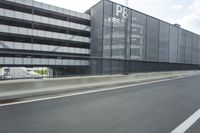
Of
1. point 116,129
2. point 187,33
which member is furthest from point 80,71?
point 187,33

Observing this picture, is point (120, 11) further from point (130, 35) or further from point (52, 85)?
point (52, 85)

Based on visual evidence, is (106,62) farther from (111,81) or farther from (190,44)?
(190,44)

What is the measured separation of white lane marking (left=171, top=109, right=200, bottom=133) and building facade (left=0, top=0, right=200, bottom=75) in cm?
2790

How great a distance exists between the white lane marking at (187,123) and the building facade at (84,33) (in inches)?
1098

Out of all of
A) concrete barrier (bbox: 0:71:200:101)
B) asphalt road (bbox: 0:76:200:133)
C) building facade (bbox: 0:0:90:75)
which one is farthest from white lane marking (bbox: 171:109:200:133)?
building facade (bbox: 0:0:90:75)

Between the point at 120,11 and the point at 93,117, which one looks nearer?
the point at 93,117

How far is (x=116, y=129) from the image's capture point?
12.6 ft

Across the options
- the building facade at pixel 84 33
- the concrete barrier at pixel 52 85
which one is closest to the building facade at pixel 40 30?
the building facade at pixel 84 33

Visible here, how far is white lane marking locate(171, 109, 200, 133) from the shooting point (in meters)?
3.85

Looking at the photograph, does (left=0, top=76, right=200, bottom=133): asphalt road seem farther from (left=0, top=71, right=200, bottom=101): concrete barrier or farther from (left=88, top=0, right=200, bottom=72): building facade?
(left=88, top=0, right=200, bottom=72): building facade

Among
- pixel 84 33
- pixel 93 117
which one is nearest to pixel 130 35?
pixel 84 33

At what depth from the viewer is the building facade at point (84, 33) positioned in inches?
1518

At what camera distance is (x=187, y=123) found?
4.32 metres

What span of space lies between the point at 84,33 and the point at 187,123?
4768cm
